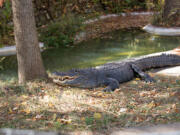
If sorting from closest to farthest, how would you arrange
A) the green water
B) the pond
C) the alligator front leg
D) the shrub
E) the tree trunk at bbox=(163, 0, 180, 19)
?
the alligator front leg, the pond, the green water, the shrub, the tree trunk at bbox=(163, 0, 180, 19)

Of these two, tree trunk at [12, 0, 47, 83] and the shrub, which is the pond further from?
tree trunk at [12, 0, 47, 83]

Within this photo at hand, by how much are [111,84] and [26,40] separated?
1858mm

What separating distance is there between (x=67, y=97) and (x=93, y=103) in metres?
0.52

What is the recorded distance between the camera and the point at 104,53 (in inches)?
368

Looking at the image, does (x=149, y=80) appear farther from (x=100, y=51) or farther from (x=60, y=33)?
(x=60, y=33)

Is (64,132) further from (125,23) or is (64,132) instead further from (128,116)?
(125,23)

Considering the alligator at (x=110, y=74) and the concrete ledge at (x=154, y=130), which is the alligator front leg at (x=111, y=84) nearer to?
the alligator at (x=110, y=74)

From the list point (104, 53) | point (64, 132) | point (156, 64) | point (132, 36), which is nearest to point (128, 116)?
point (64, 132)

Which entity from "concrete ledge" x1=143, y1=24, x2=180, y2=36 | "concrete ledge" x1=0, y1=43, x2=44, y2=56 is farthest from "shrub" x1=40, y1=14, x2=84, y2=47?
"concrete ledge" x1=143, y1=24, x2=180, y2=36

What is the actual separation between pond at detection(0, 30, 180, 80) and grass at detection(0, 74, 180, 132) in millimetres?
2608

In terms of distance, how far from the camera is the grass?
351cm

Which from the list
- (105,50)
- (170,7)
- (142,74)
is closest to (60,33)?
(105,50)

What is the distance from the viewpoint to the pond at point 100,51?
8.11 m

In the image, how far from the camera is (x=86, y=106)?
4070mm
